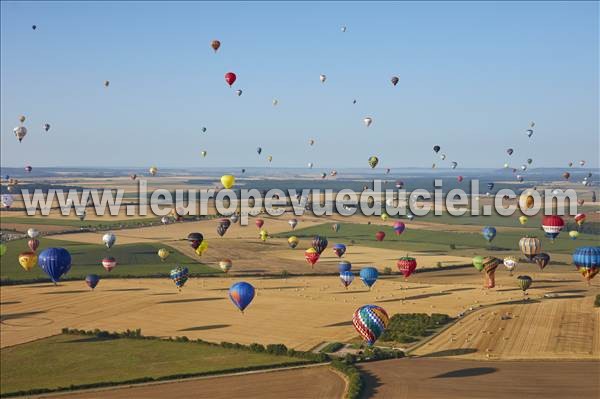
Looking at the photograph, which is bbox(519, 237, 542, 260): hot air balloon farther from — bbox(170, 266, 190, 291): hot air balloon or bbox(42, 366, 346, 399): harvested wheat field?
bbox(42, 366, 346, 399): harvested wheat field

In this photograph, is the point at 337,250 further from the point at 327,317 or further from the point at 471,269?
the point at 327,317

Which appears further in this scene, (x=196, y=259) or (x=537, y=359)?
(x=196, y=259)

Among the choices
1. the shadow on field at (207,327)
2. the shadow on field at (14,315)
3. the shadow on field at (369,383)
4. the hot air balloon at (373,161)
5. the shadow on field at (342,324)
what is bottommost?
the shadow on field at (369,383)

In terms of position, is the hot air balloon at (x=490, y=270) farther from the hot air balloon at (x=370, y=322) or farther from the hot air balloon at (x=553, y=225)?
the hot air balloon at (x=370, y=322)

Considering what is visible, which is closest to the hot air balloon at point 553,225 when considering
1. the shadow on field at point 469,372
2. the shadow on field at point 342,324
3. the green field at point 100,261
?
the shadow on field at point 342,324

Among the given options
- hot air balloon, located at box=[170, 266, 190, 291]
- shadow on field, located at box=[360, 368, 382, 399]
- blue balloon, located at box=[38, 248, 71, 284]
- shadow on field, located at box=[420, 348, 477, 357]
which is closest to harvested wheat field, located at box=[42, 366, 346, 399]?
shadow on field, located at box=[360, 368, 382, 399]

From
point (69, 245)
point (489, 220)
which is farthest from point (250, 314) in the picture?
point (489, 220)

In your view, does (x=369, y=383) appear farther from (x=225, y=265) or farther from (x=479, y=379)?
(x=225, y=265)
